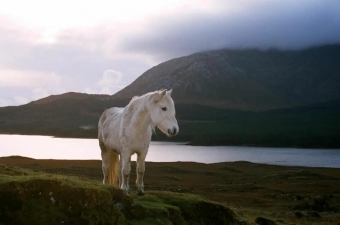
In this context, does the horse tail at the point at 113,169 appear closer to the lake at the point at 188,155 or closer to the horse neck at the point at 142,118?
the horse neck at the point at 142,118

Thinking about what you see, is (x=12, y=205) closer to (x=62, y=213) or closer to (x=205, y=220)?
(x=62, y=213)

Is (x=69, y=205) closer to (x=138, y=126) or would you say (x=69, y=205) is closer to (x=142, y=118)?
(x=138, y=126)

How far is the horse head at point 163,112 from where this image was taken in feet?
35.5

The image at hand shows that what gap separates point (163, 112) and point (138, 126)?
110cm

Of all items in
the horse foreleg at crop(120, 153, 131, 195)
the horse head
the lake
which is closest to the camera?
the horse head

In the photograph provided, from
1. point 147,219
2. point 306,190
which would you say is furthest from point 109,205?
point 306,190

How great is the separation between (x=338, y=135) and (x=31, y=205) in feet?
630

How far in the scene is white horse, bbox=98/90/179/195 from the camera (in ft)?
36.4

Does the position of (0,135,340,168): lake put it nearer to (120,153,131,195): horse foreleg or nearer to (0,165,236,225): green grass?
(120,153,131,195): horse foreleg

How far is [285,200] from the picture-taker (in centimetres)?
3644

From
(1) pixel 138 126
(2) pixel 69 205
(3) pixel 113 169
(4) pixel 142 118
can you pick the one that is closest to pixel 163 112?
(4) pixel 142 118

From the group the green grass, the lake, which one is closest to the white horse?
the green grass

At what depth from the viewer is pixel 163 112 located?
1111 cm

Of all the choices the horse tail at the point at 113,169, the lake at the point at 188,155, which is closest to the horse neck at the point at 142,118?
the horse tail at the point at 113,169
